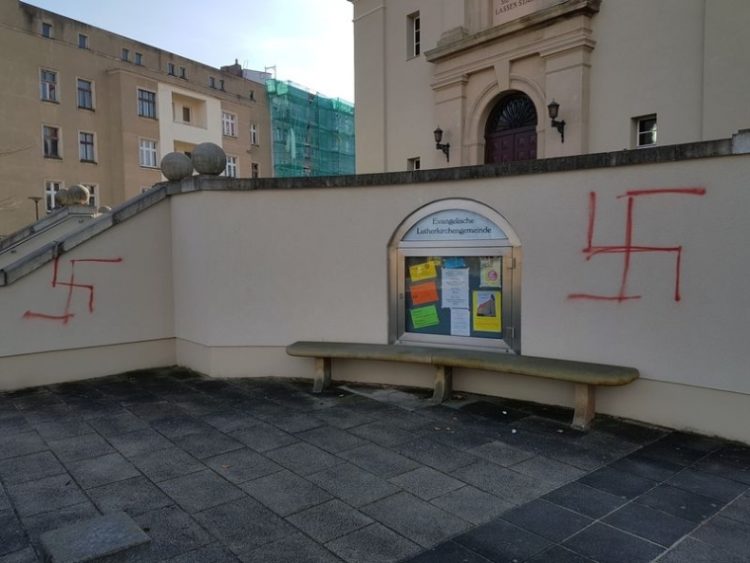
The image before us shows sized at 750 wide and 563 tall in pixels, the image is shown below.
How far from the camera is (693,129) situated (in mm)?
10758

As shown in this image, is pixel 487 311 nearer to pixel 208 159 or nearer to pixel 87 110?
pixel 208 159

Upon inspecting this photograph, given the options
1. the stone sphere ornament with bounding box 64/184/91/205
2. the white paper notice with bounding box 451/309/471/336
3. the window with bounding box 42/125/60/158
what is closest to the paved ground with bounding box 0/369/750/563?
the white paper notice with bounding box 451/309/471/336

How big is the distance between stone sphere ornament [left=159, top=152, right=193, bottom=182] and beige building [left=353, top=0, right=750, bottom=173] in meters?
7.94

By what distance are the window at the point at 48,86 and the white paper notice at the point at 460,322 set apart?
109 feet

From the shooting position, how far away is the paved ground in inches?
134

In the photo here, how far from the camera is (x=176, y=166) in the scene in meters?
8.26

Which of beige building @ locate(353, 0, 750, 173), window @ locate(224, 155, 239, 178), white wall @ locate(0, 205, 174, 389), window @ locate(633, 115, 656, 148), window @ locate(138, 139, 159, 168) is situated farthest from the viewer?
window @ locate(224, 155, 239, 178)

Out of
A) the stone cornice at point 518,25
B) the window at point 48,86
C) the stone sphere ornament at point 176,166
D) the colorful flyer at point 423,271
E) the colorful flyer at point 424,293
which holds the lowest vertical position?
the colorful flyer at point 424,293

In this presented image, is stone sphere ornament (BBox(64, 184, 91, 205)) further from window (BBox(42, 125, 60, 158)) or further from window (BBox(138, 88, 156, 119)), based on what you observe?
window (BBox(138, 88, 156, 119))

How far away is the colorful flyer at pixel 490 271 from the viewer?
251 inches

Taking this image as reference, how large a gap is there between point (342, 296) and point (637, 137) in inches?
311

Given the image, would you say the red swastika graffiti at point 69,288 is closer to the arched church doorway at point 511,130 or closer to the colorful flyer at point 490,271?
the colorful flyer at point 490,271

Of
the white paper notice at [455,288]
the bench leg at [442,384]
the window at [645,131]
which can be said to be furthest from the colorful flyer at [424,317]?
the window at [645,131]

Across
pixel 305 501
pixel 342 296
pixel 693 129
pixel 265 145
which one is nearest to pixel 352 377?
pixel 342 296
